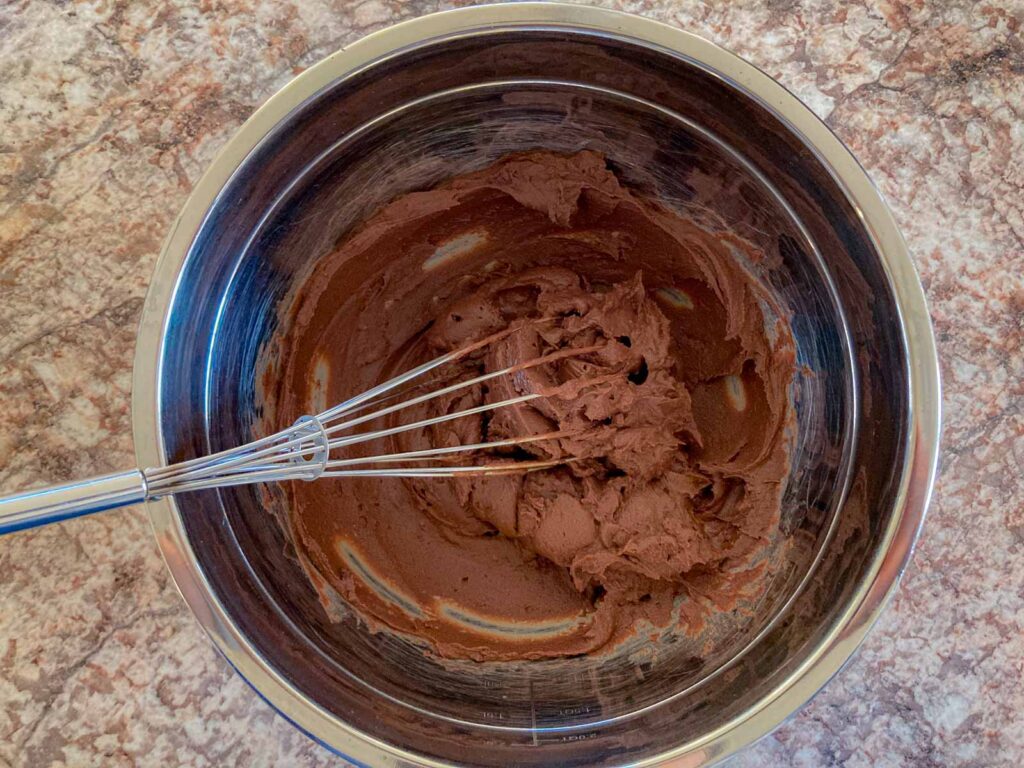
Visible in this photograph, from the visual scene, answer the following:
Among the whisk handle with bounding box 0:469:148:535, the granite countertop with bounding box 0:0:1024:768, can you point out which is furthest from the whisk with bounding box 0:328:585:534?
the granite countertop with bounding box 0:0:1024:768

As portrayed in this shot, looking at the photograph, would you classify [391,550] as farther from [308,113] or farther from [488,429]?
[308,113]

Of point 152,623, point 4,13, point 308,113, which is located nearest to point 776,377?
point 308,113

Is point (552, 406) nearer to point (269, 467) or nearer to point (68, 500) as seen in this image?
point (269, 467)

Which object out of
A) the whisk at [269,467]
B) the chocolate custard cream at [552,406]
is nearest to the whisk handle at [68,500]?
the whisk at [269,467]

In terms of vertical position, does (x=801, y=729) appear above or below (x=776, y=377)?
below

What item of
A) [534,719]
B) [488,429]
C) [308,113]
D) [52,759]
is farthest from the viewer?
[488,429]

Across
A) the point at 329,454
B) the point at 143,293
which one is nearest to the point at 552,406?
the point at 329,454
